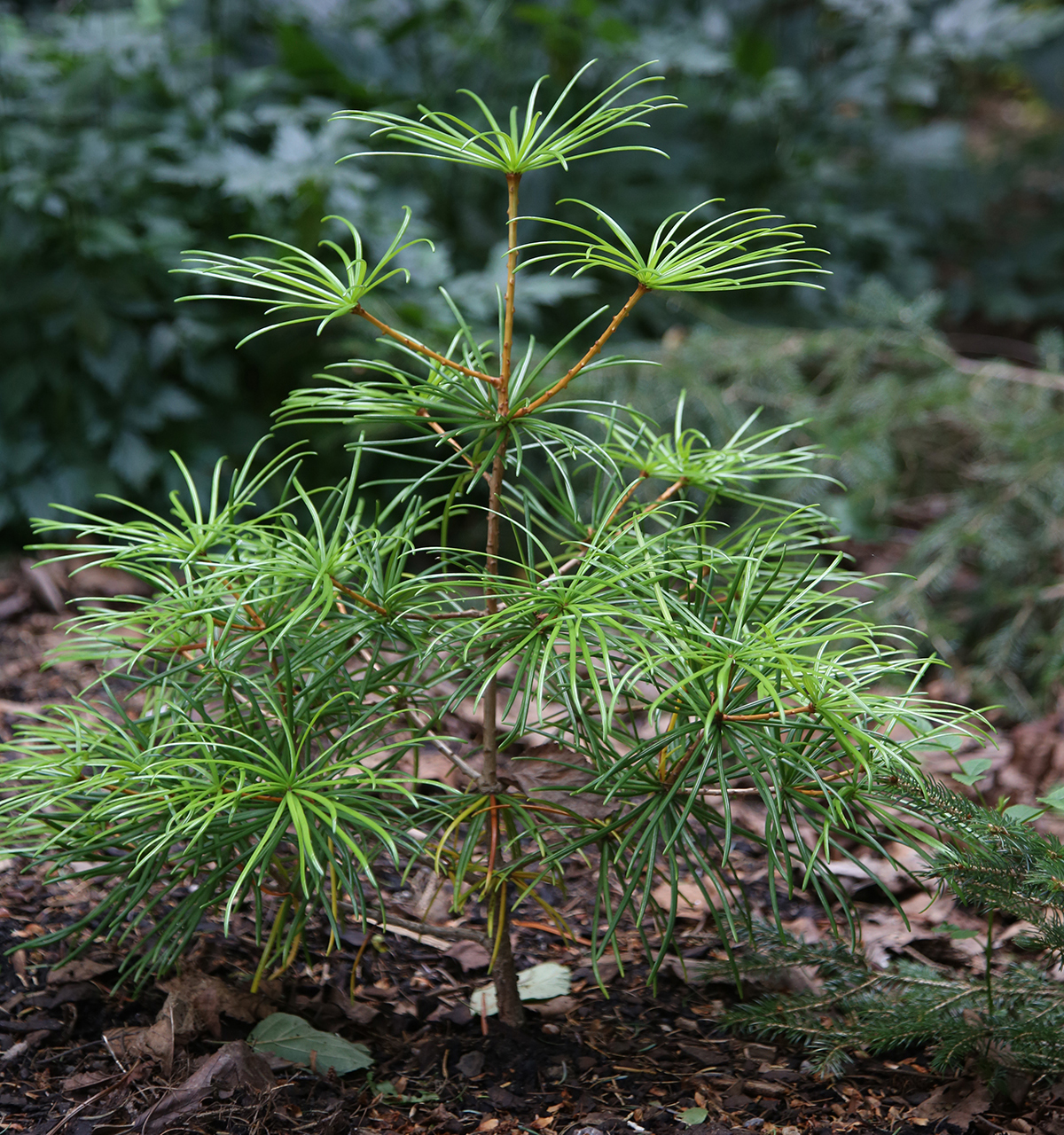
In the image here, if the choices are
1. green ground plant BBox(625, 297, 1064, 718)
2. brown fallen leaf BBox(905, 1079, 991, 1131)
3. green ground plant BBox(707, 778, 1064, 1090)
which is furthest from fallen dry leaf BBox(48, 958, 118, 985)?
green ground plant BBox(625, 297, 1064, 718)

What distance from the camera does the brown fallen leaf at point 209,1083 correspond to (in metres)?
1.03

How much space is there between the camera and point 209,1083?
106 cm

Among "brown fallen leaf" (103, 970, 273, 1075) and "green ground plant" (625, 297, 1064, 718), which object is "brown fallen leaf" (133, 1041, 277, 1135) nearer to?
"brown fallen leaf" (103, 970, 273, 1075)

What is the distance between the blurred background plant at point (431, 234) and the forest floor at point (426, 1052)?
128 cm

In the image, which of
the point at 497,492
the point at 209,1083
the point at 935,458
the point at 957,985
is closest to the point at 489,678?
the point at 497,492

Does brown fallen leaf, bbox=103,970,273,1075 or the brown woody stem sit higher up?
the brown woody stem

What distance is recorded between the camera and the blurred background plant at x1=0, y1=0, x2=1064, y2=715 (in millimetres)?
2557

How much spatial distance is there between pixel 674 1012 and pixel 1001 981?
1.31ft

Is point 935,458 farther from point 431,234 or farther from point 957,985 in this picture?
point 957,985

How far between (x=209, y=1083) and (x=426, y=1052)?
10.4 inches

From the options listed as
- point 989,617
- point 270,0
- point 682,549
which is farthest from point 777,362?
point 270,0

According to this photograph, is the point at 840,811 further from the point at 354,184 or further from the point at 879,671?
the point at 354,184

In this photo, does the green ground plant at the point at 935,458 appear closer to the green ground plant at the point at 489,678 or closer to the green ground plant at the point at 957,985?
the green ground plant at the point at 957,985

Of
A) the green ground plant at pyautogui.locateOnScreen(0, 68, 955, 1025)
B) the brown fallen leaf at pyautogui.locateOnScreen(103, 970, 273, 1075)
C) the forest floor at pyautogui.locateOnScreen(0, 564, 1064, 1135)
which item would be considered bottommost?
the forest floor at pyautogui.locateOnScreen(0, 564, 1064, 1135)
